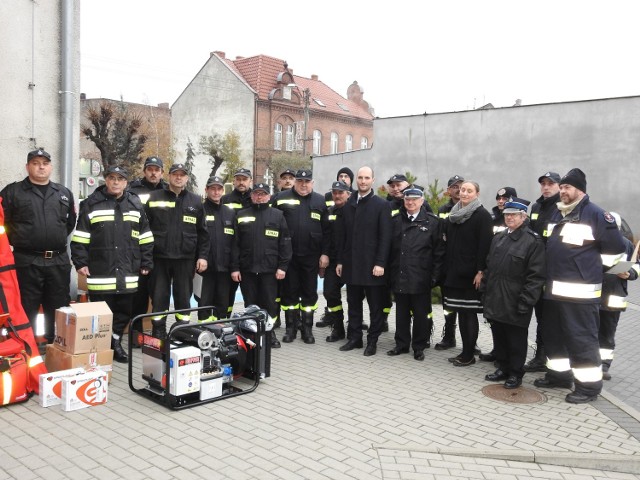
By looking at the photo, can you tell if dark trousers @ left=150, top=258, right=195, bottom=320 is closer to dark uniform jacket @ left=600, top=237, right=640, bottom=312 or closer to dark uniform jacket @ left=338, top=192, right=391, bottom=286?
dark uniform jacket @ left=338, top=192, right=391, bottom=286

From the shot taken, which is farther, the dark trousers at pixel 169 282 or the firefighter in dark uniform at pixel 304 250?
the firefighter in dark uniform at pixel 304 250

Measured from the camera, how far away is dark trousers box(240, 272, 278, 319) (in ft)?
23.9

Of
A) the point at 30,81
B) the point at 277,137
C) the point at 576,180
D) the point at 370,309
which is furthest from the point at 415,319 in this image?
the point at 277,137

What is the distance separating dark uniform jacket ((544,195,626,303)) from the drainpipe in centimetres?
638

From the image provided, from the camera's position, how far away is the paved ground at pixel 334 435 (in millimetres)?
3998

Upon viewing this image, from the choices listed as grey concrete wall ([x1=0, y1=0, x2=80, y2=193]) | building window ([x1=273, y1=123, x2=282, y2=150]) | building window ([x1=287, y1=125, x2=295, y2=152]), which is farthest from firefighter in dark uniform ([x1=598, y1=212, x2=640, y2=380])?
building window ([x1=287, y1=125, x2=295, y2=152])

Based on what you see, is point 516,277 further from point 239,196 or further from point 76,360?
point 76,360

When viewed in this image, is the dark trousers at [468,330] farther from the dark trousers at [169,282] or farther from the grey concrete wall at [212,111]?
the grey concrete wall at [212,111]

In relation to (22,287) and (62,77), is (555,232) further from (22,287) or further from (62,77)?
(62,77)

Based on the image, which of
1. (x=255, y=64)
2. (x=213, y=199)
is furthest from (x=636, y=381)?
(x=255, y=64)

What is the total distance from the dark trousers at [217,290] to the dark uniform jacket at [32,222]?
2.01 metres

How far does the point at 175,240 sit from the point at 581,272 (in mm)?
4664

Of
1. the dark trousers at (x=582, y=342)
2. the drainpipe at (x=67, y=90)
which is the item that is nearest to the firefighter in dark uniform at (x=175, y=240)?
the drainpipe at (x=67, y=90)

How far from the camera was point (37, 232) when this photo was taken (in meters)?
5.89
